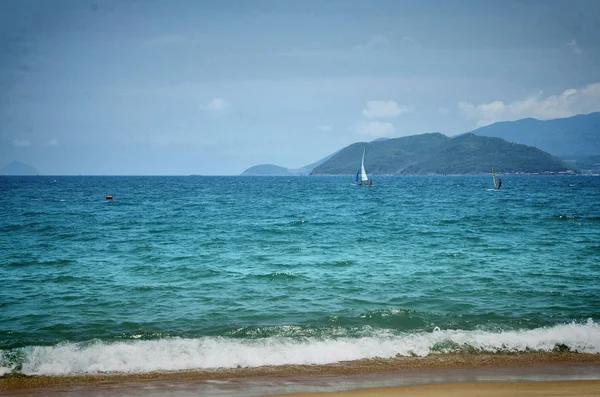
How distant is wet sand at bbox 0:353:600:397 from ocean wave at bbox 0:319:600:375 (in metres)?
0.44

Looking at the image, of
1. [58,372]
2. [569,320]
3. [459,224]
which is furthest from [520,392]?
[459,224]

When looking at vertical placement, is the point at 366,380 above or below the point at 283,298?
below

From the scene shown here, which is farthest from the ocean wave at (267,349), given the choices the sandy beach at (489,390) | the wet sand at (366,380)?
the sandy beach at (489,390)

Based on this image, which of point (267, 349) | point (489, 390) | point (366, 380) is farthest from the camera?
point (267, 349)

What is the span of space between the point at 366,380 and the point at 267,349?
310cm

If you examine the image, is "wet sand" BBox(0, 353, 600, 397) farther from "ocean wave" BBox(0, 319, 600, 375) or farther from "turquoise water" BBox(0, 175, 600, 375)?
"turquoise water" BBox(0, 175, 600, 375)

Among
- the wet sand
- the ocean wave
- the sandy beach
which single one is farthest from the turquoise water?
the sandy beach

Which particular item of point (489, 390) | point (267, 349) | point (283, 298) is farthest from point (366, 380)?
point (283, 298)

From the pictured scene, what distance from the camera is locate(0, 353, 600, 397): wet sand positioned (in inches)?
384

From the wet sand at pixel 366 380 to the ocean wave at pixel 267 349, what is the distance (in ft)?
Result: 1.44

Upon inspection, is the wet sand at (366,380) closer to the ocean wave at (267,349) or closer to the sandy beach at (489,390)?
the sandy beach at (489,390)

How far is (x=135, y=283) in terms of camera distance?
64.5ft

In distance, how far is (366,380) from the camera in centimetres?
1040

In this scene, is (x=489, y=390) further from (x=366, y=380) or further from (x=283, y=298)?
(x=283, y=298)
